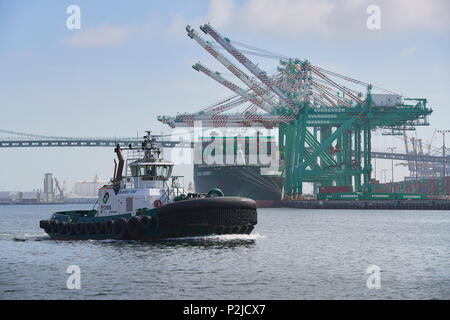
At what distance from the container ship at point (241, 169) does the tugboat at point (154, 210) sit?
75627mm

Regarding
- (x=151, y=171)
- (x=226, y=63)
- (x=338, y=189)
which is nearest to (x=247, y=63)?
(x=226, y=63)

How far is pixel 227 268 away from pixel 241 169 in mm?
87233

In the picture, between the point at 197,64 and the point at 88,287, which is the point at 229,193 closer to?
the point at 197,64

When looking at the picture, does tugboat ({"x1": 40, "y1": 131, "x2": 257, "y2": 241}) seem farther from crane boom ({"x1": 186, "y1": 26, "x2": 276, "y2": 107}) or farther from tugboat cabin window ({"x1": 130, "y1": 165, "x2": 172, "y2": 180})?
crane boom ({"x1": 186, "y1": 26, "x2": 276, "y2": 107})

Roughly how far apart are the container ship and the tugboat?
7563cm

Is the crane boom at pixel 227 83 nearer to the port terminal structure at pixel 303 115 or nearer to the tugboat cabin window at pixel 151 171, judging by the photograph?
the port terminal structure at pixel 303 115

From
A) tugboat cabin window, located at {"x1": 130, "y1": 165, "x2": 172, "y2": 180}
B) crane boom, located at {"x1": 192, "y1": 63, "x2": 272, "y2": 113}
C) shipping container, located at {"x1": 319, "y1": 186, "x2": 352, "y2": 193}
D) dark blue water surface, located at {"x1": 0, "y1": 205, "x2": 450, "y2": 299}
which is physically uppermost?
crane boom, located at {"x1": 192, "y1": 63, "x2": 272, "y2": 113}

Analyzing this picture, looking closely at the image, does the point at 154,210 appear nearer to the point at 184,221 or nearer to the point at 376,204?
the point at 184,221

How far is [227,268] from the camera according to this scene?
2811 cm

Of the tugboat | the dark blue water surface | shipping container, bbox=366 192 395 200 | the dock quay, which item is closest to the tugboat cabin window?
the tugboat

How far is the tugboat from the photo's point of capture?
115 ft

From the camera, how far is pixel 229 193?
116000 mm

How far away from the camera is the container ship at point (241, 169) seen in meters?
115
